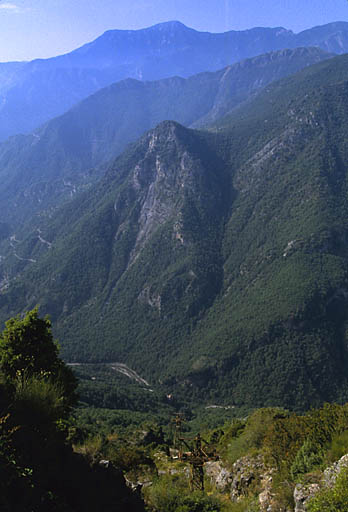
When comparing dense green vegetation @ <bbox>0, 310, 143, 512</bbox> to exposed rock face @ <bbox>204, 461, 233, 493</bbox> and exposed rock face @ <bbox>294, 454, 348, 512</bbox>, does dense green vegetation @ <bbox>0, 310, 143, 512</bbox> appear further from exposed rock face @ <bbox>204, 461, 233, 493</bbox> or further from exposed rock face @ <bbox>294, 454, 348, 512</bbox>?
exposed rock face @ <bbox>204, 461, 233, 493</bbox>

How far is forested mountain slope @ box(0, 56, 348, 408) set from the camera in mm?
117938

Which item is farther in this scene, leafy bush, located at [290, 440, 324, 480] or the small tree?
the small tree

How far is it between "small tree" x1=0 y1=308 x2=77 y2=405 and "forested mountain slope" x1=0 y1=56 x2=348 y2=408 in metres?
96.4

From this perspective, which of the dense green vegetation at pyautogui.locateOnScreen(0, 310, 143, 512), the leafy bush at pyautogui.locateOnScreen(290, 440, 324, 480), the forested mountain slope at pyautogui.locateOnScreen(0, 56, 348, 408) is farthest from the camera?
the forested mountain slope at pyautogui.locateOnScreen(0, 56, 348, 408)

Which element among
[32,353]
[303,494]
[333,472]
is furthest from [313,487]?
[32,353]

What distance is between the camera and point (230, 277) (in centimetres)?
15562

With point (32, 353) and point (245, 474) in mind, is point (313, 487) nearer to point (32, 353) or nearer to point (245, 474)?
point (245, 474)

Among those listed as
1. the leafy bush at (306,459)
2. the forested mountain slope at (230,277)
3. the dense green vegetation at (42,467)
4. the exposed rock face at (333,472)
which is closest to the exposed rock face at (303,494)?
the exposed rock face at (333,472)

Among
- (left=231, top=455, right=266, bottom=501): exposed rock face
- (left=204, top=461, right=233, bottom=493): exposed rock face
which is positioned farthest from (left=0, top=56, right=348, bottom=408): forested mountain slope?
(left=231, top=455, right=266, bottom=501): exposed rock face

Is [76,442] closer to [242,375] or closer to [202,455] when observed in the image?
[202,455]

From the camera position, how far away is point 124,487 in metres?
16.9

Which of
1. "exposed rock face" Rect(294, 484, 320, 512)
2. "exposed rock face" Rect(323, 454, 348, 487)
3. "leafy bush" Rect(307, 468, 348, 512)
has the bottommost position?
"exposed rock face" Rect(294, 484, 320, 512)

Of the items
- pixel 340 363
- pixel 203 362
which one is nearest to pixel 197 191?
pixel 203 362

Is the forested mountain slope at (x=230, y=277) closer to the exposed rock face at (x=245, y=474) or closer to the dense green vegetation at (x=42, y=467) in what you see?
the exposed rock face at (x=245, y=474)
